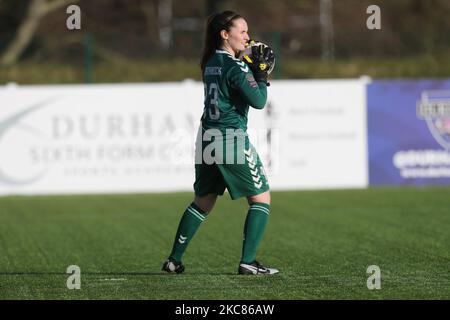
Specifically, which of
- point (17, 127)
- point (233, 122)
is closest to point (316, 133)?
point (17, 127)

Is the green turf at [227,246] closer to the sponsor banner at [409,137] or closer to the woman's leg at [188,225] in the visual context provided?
the woman's leg at [188,225]

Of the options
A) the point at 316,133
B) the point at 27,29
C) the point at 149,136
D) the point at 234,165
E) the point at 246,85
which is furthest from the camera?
the point at 27,29

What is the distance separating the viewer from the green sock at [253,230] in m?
8.53

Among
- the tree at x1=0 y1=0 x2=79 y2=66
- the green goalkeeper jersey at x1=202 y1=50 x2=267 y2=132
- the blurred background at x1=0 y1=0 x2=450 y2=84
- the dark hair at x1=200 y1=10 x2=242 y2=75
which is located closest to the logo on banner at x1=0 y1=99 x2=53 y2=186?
the blurred background at x1=0 y1=0 x2=450 y2=84

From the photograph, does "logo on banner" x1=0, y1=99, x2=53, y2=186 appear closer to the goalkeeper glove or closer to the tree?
the tree

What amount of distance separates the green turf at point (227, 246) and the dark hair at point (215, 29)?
1.73 m

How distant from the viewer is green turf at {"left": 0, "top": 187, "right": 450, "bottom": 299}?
780 cm

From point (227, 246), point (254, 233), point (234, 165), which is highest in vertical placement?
point (234, 165)

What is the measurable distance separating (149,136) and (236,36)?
10.3m

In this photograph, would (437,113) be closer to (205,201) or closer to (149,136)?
(149,136)

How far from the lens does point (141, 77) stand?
2334cm

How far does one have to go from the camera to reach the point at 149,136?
18.7 m
